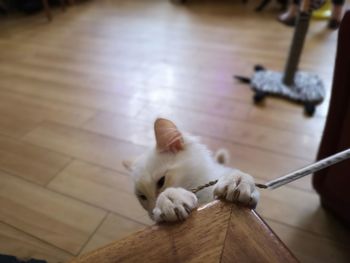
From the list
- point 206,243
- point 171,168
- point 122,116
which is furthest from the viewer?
point 122,116

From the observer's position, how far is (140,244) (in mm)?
480

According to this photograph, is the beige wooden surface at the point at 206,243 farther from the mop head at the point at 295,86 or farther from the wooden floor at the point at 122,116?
the mop head at the point at 295,86

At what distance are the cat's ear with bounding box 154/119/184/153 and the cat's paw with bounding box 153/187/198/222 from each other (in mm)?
215

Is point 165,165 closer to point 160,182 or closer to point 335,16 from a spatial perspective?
point 160,182

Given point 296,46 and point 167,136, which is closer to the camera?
point 167,136

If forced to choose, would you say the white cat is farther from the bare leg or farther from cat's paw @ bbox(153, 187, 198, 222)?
the bare leg

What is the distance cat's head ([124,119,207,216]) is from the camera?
731mm

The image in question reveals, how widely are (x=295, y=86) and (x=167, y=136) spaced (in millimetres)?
1308

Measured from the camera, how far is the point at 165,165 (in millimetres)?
749

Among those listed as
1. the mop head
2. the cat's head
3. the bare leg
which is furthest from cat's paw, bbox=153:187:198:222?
the bare leg

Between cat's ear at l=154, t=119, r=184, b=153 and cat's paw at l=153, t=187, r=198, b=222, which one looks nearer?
cat's paw at l=153, t=187, r=198, b=222

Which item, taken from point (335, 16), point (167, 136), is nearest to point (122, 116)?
point (167, 136)

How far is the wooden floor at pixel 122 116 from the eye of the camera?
1121mm

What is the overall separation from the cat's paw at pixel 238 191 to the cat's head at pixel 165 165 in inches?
7.7
